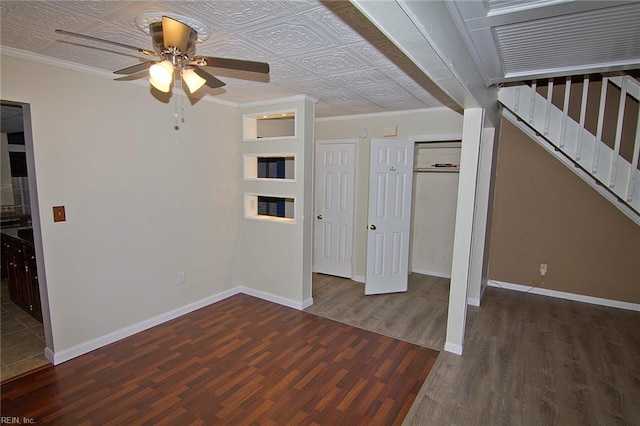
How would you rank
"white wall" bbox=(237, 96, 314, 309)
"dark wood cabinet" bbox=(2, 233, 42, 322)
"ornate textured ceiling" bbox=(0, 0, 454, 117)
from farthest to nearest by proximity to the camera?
"white wall" bbox=(237, 96, 314, 309), "dark wood cabinet" bbox=(2, 233, 42, 322), "ornate textured ceiling" bbox=(0, 0, 454, 117)

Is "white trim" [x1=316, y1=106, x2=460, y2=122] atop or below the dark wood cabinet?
atop

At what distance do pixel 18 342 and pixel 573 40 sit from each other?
510cm

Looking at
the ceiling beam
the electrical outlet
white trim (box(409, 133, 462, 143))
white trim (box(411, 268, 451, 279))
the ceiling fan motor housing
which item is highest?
the ceiling fan motor housing

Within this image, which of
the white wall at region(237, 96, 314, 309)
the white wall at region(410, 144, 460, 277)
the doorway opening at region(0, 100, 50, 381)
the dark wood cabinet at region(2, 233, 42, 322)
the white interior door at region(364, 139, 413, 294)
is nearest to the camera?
the doorway opening at region(0, 100, 50, 381)

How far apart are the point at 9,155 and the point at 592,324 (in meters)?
8.43

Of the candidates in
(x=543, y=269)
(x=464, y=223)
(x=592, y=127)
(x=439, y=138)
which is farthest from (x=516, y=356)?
(x=592, y=127)

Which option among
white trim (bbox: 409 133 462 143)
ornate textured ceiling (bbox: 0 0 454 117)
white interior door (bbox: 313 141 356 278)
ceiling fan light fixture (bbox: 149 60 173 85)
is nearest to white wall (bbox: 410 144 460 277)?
white trim (bbox: 409 133 462 143)

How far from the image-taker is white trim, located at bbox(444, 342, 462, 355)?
2.95 meters

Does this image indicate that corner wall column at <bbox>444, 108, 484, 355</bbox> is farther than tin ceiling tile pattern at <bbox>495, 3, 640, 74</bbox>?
Yes

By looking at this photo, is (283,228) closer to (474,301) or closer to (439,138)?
(439,138)

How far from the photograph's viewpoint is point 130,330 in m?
3.20

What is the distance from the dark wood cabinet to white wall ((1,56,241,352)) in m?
0.82

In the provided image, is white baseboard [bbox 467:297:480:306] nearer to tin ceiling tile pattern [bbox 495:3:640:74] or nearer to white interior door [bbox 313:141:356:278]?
white interior door [bbox 313:141:356:278]

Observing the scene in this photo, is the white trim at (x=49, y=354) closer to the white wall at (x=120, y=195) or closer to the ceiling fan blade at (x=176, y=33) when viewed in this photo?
the white wall at (x=120, y=195)
